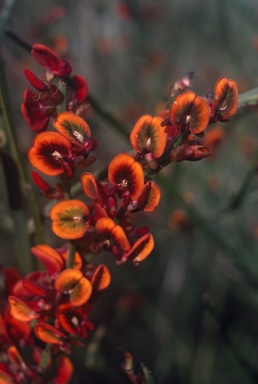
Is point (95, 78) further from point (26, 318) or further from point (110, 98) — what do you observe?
point (26, 318)

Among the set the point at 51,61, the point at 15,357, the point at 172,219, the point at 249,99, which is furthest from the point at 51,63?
the point at 172,219

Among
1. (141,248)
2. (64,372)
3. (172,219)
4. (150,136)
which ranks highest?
(150,136)

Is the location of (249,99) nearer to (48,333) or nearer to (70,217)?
(70,217)

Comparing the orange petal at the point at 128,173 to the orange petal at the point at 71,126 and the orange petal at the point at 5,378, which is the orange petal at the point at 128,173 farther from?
the orange petal at the point at 5,378

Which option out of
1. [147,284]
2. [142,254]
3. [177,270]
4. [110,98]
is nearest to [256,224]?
[177,270]

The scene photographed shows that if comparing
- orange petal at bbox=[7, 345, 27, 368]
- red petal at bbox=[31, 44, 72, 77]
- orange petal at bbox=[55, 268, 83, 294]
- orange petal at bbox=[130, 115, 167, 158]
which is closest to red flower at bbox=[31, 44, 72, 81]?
red petal at bbox=[31, 44, 72, 77]

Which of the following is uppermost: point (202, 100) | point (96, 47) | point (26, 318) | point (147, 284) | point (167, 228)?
point (202, 100)

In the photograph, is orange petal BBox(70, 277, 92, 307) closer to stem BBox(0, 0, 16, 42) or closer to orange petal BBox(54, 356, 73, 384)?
orange petal BBox(54, 356, 73, 384)
